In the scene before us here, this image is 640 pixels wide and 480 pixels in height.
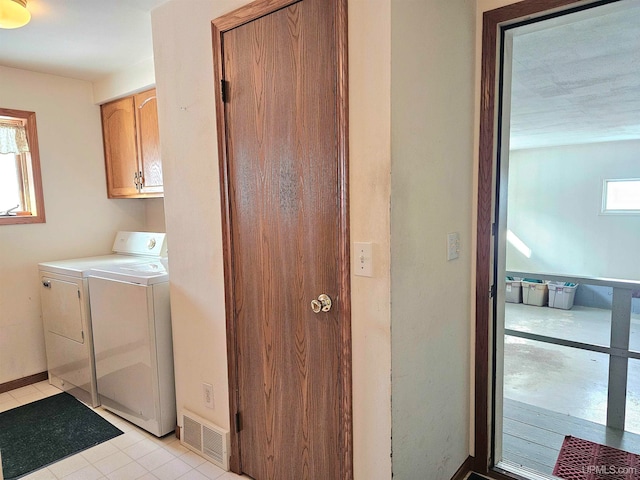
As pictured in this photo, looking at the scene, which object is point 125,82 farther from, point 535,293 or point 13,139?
point 535,293

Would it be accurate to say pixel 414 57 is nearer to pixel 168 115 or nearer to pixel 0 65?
pixel 168 115

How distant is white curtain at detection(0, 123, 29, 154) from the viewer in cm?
288

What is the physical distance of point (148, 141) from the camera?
2902 mm

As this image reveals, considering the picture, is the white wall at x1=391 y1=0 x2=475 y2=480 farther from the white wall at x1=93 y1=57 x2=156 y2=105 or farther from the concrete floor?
the white wall at x1=93 y1=57 x2=156 y2=105

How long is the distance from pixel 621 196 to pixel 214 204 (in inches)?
283

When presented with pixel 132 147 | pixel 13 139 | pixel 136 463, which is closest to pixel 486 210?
pixel 136 463

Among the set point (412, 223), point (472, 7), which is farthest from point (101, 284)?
point (472, 7)

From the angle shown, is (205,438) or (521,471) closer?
(521,471)

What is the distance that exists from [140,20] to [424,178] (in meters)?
1.81

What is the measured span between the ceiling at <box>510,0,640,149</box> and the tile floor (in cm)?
255

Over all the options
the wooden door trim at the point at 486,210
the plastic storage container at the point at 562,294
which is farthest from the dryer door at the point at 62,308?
the plastic storage container at the point at 562,294

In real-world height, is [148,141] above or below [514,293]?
above

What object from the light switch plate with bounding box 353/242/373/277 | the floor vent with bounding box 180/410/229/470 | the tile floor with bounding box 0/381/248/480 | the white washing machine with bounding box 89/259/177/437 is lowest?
the tile floor with bounding box 0/381/248/480

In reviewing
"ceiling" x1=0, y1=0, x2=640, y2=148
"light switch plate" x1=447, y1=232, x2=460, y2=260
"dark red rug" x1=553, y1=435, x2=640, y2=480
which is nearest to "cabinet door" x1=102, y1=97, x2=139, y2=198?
"ceiling" x1=0, y1=0, x2=640, y2=148
